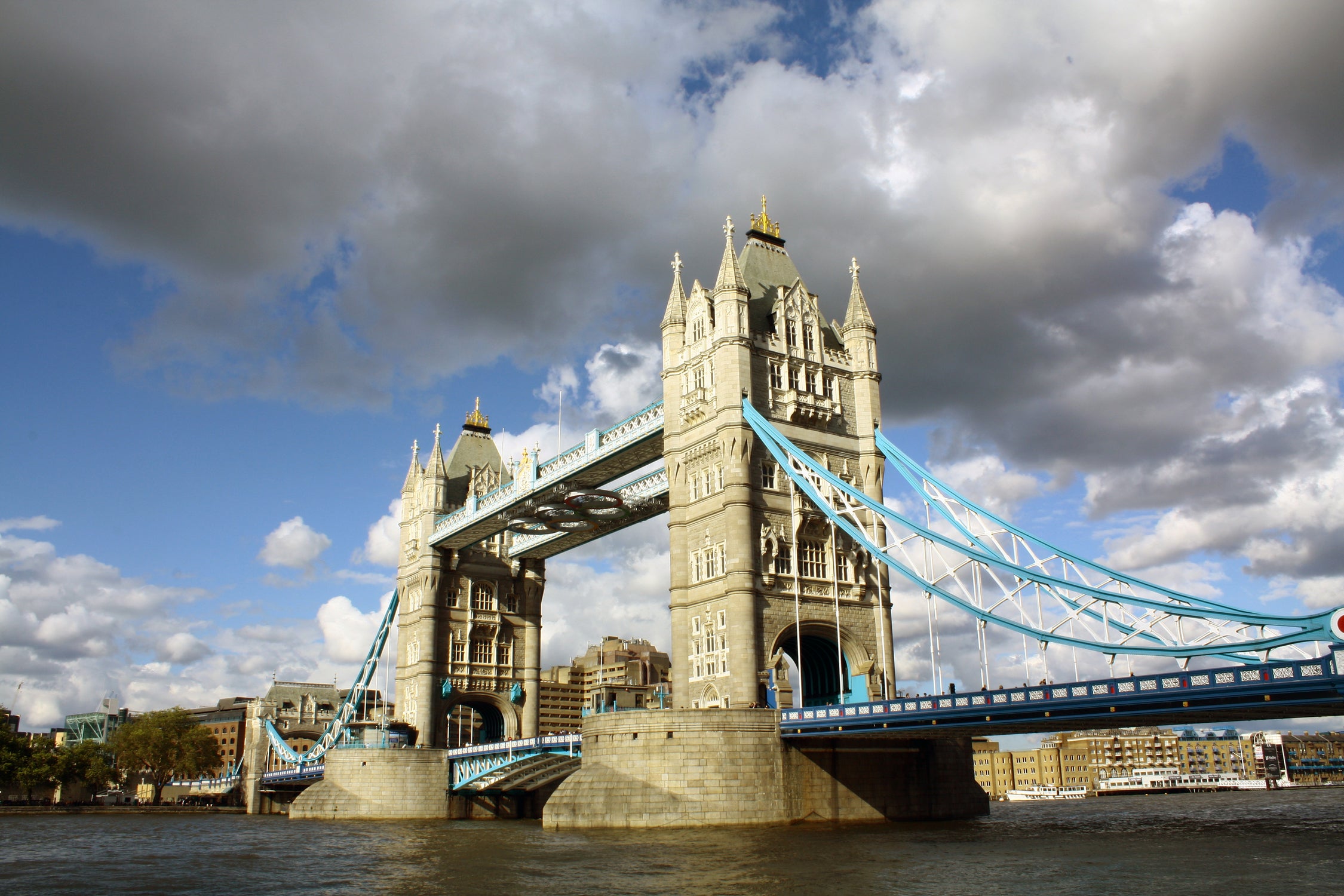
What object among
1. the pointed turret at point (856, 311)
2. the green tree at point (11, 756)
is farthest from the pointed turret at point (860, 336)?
the green tree at point (11, 756)

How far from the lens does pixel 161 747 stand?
104 metres

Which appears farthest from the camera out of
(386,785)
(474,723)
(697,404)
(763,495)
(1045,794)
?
(1045,794)

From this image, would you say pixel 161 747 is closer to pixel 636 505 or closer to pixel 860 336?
pixel 636 505

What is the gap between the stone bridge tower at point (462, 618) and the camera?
74938 mm

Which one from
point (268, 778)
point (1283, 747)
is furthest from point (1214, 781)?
point (268, 778)

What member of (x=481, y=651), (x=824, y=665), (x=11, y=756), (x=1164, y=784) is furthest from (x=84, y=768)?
(x=1164, y=784)

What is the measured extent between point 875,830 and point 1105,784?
375 ft

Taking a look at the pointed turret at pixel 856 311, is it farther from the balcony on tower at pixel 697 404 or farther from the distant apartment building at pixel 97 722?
the distant apartment building at pixel 97 722

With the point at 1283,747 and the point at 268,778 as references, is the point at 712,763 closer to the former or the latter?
the point at 268,778

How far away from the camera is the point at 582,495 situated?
61406mm

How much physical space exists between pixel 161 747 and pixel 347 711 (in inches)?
1286

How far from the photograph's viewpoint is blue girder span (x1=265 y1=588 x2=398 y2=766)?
8256 centimetres

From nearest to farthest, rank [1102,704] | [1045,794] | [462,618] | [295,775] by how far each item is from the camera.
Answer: [1102,704], [462,618], [295,775], [1045,794]

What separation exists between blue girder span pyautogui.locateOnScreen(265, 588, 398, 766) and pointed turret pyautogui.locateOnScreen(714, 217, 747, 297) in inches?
1686
